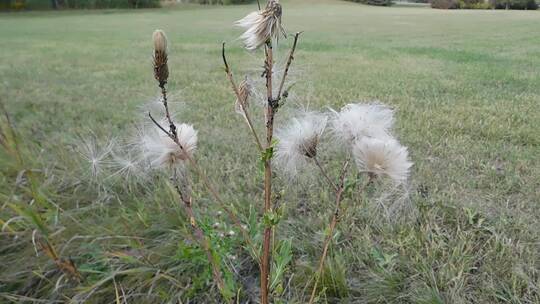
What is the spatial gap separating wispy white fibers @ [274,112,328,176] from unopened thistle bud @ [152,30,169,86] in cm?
36

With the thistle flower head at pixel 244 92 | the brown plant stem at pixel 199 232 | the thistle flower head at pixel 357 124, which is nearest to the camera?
the thistle flower head at pixel 244 92

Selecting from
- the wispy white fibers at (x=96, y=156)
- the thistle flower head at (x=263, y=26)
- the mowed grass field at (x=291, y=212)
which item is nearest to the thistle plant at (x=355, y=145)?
the mowed grass field at (x=291, y=212)

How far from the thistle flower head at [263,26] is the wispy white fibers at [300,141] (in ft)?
1.23

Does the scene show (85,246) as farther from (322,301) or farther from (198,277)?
(322,301)

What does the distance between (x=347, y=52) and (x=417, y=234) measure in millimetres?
7163

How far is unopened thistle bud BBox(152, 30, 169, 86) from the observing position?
37.0 inches

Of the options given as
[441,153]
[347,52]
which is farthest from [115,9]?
[441,153]

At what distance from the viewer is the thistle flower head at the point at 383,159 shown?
44.9 inches

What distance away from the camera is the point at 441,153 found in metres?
3.04

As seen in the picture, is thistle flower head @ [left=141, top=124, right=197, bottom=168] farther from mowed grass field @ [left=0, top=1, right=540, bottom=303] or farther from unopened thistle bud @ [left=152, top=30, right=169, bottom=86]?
unopened thistle bud @ [left=152, top=30, right=169, bottom=86]

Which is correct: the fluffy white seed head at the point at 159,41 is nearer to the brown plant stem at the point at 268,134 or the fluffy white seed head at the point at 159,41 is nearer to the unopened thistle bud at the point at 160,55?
the unopened thistle bud at the point at 160,55

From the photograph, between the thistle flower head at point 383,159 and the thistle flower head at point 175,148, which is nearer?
the thistle flower head at point 383,159

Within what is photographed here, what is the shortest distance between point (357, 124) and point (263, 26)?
0.54 m

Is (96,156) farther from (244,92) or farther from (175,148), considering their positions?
(244,92)
